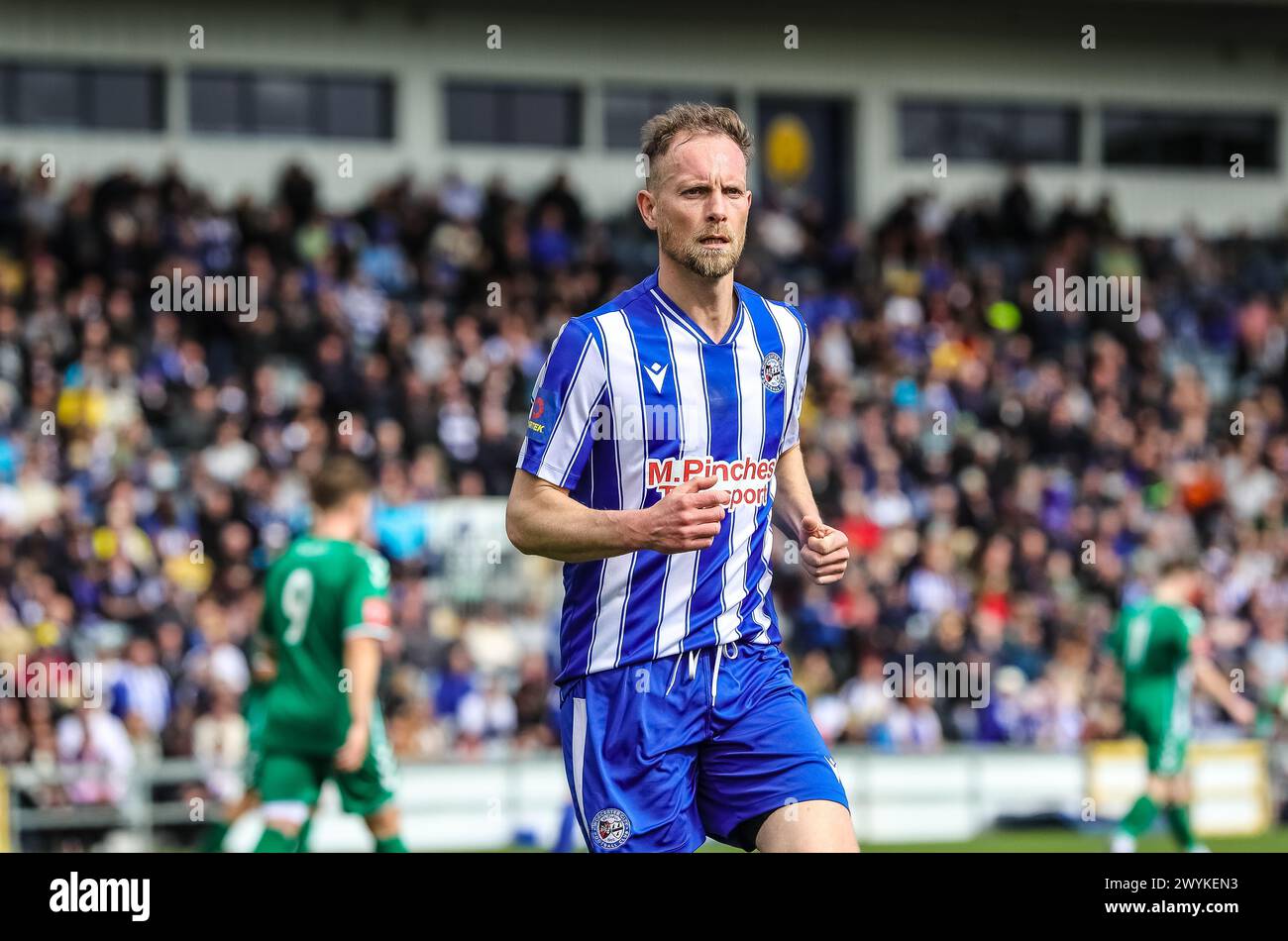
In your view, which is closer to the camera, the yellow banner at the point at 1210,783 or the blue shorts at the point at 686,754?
the blue shorts at the point at 686,754

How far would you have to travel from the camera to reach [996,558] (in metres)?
19.3

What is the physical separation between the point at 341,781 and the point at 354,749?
2.26ft

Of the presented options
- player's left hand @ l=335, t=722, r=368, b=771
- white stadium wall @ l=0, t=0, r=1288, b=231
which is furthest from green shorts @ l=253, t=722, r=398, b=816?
white stadium wall @ l=0, t=0, r=1288, b=231

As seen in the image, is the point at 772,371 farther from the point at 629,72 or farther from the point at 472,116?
the point at 629,72

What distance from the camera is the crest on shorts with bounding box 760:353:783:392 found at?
5.64 m

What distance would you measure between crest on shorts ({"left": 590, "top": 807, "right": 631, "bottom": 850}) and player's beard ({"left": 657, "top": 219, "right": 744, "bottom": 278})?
1.53 m

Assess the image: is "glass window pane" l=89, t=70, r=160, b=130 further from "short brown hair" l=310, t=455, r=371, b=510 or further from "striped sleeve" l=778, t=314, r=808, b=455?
"striped sleeve" l=778, t=314, r=808, b=455

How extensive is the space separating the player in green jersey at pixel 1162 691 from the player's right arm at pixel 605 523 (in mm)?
8391

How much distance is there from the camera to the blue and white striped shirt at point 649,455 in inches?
213

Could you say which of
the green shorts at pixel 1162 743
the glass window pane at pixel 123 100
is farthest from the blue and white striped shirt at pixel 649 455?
the glass window pane at pixel 123 100

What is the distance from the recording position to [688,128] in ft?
18.0

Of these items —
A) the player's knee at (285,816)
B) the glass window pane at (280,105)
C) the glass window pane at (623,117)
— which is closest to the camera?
the player's knee at (285,816)

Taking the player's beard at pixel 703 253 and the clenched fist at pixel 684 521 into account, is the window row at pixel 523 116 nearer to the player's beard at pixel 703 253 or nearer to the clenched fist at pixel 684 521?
the player's beard at pixel 703 253
